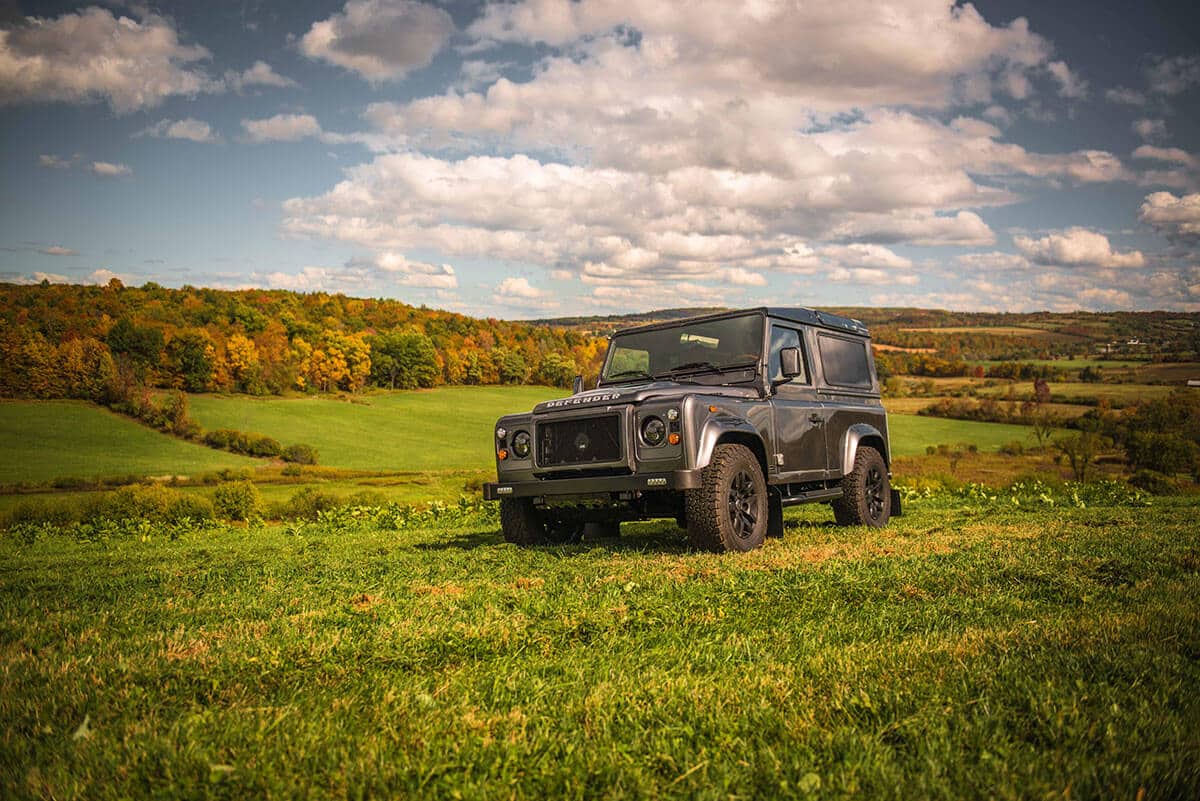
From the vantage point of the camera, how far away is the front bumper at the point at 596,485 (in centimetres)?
688

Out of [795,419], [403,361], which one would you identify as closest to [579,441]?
[795,419]

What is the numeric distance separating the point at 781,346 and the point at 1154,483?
3083 centimetres

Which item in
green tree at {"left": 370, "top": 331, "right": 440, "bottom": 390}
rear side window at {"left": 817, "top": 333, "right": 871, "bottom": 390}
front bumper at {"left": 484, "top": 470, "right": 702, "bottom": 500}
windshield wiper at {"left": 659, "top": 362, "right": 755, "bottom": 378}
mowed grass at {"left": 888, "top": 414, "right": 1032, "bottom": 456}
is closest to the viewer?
front bumper at {"left": 484, "top": 470, "right": 702, "bottom": 500}

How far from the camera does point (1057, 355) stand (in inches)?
2606

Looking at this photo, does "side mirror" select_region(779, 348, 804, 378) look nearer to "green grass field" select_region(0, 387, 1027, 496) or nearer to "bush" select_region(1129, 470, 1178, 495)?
"bush" select_region(1129, 470, 1178, 495)

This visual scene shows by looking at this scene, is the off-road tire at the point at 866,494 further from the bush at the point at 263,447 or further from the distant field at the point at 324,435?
the bush at the point at 263,447

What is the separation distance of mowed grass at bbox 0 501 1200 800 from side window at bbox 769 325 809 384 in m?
3.05

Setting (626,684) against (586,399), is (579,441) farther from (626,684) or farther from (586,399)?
(626,684)

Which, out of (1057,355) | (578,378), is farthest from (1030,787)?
(1057,355)

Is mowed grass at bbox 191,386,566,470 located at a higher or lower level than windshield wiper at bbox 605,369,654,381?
lower

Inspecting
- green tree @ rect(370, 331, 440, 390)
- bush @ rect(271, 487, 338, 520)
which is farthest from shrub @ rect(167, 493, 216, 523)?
green tree @ rect(370, 331, 440, 390)

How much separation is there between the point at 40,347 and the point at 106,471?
16.2 meters

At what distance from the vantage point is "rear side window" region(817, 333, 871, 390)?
9930 mm

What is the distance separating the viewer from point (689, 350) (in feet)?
29.3
